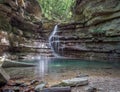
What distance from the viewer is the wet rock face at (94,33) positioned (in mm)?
20109

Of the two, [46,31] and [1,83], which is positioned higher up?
[46,31]

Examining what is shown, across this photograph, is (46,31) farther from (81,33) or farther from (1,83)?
(1,83)

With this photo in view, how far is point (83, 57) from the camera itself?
22.7 metres

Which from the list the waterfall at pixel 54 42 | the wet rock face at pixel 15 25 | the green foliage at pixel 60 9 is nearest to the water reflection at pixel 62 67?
the wet rock face at pixel 15 25

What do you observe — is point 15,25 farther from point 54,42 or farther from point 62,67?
point 62,67

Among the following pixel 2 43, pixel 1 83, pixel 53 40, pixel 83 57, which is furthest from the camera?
pixel 53 40

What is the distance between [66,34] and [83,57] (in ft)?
15.2

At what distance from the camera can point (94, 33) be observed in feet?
73.2

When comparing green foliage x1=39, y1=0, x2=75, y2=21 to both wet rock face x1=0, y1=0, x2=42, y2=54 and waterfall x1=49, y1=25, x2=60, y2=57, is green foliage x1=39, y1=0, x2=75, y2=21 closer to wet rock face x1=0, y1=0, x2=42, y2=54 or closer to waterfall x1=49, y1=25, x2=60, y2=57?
wet rock face x1=0, y1=0, x2=42, y2=54

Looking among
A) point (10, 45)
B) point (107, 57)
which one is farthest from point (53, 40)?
point (107, 57)

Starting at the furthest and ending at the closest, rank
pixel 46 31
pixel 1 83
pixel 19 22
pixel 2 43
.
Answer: pixel 46 31 < pixel 19 22 < pixel 2 43 < pixel 1 83

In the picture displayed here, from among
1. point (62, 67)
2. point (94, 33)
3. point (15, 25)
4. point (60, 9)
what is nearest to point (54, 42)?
point (15, 25)

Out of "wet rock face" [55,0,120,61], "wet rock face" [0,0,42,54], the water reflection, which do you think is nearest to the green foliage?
"wet rock face" [0,0,42,54]

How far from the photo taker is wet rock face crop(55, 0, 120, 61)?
20.1m
